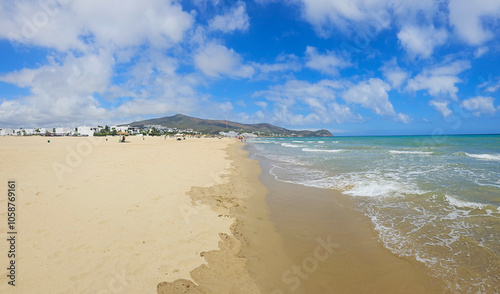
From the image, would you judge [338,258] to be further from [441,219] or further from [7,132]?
[7,132]

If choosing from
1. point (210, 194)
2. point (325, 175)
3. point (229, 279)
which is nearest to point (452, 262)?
point (229, 279)

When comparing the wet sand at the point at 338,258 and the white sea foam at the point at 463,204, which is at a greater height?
the white sea foam at the point at 463,204

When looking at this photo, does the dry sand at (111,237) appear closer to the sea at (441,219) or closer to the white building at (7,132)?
the sea at (441,219)

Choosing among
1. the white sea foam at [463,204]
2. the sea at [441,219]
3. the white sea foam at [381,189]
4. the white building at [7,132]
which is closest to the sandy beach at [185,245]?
the sea at [441,219]

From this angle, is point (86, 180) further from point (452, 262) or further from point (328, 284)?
point (452, 262)

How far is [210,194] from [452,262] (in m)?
6.99

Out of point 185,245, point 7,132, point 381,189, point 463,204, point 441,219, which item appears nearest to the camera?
point 185,245

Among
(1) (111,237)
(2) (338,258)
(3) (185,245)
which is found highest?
(1) (111,237)

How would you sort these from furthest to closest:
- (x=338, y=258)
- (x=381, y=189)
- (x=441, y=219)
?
(x=381, y=189) → (x=441, y=219) → (x=338, y=258)

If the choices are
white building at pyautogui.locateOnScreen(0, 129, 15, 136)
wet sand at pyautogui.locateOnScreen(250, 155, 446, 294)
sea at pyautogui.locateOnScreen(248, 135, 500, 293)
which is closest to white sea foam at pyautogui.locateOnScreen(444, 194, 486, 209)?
sea at pyautogui.locateOnScreen(248, 135, 500, 293)

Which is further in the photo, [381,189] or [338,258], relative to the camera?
[381,189]

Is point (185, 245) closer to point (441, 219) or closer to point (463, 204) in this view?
point (441, 219)

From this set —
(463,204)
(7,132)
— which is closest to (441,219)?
(463,204)

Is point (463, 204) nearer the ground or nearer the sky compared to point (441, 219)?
nearer the sky
